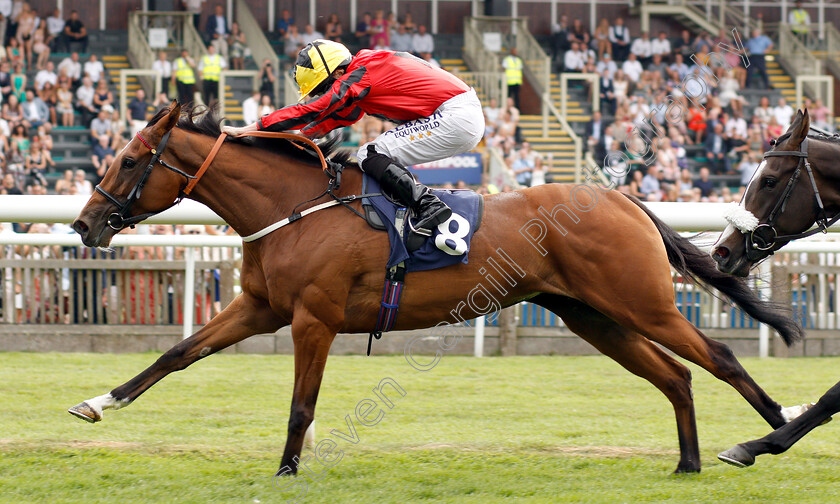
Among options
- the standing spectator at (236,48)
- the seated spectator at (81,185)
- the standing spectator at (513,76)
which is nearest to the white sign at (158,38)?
the standing spectator at (236,48)

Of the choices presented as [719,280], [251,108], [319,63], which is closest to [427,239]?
[319,63]

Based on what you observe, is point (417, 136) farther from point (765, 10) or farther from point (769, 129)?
point (765, 10)

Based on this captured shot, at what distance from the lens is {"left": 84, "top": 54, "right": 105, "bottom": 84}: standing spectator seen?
15156 millimetres

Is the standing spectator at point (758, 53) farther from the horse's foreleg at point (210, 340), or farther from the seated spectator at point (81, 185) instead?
the horse's foreleg at point (210, 340)

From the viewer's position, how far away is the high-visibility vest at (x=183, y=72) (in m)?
15.0

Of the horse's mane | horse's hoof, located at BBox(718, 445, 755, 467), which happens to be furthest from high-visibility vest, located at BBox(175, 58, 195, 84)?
horse's hoof, located at BBox(718, 445, 755, 467)

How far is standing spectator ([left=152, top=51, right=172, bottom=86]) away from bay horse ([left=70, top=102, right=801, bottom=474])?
36.6 feet

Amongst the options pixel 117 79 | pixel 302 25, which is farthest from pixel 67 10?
pixel 302 25

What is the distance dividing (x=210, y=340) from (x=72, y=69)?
11695 millimetres

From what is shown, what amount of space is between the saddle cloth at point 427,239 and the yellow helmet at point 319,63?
55 cm

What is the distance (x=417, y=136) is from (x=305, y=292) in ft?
3.10

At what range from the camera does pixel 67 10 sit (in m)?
17.5

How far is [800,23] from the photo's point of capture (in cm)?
2086

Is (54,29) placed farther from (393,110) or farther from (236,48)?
(393,110)
